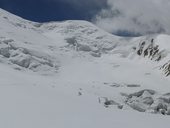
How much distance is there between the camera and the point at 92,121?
23469 millimetres

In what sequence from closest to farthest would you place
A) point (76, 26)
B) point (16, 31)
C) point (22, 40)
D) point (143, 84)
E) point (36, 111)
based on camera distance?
point (36, 111), point (143, 84), point (22, 40), point (16, 31), point (76, 26)

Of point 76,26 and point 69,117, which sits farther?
point 76,26

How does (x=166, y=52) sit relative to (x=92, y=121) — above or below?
above

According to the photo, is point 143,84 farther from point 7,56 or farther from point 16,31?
point 16,31

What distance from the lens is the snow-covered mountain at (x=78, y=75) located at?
24.8m

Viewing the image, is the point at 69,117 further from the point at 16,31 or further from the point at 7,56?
the point at 16,31

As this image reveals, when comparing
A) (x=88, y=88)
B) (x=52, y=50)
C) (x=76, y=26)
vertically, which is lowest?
(x=88, y=88)

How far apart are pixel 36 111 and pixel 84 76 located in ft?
151

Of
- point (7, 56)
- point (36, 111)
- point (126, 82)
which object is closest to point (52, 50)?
point (7, 56)

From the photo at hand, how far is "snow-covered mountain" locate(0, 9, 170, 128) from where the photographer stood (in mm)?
→ 24844

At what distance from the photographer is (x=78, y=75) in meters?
71.3

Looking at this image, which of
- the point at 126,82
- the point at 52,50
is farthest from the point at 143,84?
the point at 52,50

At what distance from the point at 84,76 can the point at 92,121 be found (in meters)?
47.5

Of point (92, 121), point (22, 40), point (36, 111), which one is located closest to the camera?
point (92, 121)
